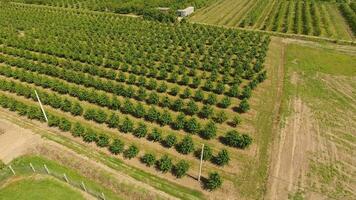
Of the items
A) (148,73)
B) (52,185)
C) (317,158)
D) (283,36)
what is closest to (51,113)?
(52,185)

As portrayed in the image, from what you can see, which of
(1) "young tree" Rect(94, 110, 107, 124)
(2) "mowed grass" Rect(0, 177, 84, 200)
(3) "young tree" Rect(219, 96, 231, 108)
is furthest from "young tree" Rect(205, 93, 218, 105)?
(2) "mowed grass" Rect(0, 177, 84, 200)

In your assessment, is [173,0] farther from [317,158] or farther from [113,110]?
[317,158]

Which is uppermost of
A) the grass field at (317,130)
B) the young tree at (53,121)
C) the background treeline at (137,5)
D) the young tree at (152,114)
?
the background treeline at (137,5)

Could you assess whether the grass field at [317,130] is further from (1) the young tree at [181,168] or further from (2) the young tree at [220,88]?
(2) the young tree at [220,88]

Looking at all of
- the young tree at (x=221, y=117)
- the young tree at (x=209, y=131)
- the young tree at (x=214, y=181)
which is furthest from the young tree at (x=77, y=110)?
the young tree at (x=214, y=181)

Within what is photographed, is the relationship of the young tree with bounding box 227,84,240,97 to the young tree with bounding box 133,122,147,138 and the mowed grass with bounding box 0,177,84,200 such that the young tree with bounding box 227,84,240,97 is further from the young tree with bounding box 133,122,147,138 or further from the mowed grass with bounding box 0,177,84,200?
the mowed grass with bounding box 0,177,84,200

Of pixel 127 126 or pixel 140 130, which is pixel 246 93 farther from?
pixel 127 126

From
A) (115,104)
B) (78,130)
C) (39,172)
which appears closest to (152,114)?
(115,104)

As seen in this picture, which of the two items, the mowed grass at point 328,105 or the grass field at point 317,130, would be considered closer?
the grass field at point 317,130
